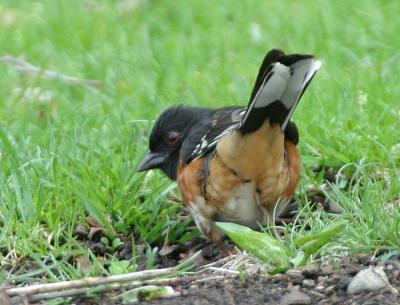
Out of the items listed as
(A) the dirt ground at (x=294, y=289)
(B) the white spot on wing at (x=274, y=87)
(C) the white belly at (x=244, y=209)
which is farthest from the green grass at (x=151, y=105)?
(B) the white spot on wing at (x=274, y=87)

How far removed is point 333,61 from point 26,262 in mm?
3101

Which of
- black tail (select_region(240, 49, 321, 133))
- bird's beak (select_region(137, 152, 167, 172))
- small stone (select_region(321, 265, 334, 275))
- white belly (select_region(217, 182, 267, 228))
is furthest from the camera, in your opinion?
bird's beak (select_region(137, 152, 167, 172))

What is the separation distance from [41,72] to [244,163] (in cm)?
295

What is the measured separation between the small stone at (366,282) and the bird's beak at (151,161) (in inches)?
63.8

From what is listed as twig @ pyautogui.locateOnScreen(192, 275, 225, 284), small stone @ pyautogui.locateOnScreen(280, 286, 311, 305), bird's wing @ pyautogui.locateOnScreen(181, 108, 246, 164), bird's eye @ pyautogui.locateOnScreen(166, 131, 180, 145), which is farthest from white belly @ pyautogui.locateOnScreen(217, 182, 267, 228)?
small stone @ pyautogui.locateOnScreen(280, 286, 311, 305)

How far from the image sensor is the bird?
4344 mm

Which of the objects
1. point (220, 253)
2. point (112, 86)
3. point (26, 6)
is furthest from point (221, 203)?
point (26, 6)

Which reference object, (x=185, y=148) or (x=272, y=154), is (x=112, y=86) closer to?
(x=185, y=148)

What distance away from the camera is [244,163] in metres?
4.55

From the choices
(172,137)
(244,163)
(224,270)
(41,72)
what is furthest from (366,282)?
(41,72)

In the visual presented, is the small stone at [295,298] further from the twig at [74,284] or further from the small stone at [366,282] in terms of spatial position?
the twig at [74,284]

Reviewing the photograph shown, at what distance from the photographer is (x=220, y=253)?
4695 millimetres

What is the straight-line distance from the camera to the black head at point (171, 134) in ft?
17.0

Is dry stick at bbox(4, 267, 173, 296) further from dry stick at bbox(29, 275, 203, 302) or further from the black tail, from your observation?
the black tail
